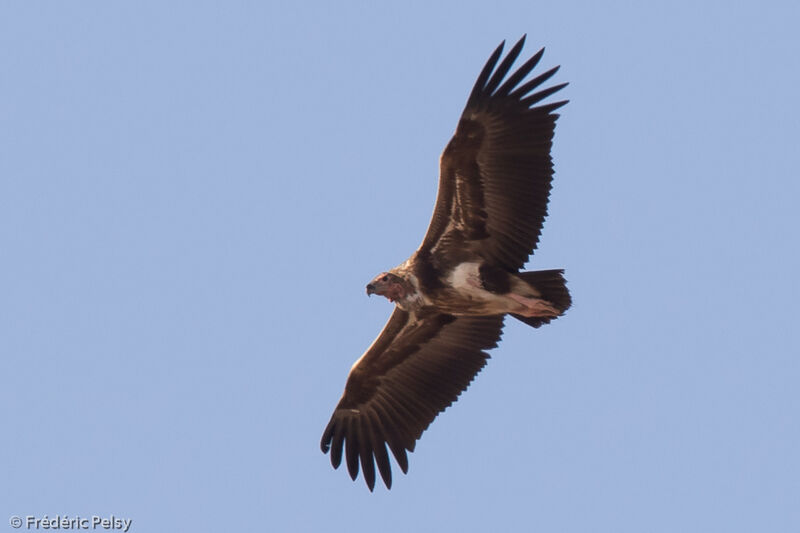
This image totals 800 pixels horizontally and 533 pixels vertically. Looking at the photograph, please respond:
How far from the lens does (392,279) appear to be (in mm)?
16656

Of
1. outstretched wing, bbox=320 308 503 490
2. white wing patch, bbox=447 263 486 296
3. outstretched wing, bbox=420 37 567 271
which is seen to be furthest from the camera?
outstretched wing, bbox=320 308 503 490

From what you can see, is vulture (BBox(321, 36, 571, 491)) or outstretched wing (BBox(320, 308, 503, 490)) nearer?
vulture (BBox(321, 36, 571, 491))

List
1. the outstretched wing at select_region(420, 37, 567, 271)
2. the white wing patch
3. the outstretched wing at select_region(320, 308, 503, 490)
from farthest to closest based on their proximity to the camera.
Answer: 1. the outstretched wing at select_region(320, 308, 503, 490)
2. the white wing patch
3. the outstretched wing at select_region(420, 37, 567, 271)

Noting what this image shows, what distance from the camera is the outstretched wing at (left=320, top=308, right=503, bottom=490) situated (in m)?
17.9

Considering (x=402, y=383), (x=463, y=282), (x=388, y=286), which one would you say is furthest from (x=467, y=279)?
(x=402, y=383)

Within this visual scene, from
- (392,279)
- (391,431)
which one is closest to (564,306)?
(392,279)

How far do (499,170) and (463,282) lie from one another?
4.78 feet

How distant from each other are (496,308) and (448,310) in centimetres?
68

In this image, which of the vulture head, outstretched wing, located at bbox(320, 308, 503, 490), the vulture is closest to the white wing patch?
the vulture

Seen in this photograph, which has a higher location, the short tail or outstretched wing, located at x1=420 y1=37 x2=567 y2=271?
outstretched wing, located at x1=420 y1=37 x2=567 y2=271

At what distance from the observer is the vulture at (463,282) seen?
621 inches

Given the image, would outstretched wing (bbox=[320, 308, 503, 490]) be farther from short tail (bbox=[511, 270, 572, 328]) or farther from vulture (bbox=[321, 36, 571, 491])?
short tail (bbox=[511, 270, 572, 328])

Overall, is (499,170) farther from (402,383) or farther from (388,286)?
(402,383)

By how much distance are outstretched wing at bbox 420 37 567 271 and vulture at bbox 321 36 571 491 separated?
1 centimetres
